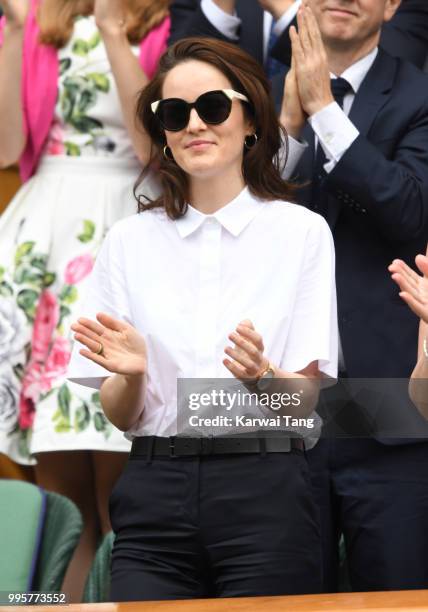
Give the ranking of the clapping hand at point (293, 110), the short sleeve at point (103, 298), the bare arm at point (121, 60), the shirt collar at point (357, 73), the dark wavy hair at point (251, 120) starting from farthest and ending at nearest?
A: 1. the bare arm at point (121, 60)
2. the shirt collar at point (357, 73)
3. the clapping hand at point (293, 110)
4. the dark wavy hair at point (251, 120)
5. the short sleeve at point (103, 298)

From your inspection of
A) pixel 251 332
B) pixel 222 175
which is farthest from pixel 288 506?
pixel 222 175

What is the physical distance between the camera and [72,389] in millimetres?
3434

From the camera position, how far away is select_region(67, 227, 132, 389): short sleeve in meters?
2.66

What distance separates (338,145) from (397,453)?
2.53 ft

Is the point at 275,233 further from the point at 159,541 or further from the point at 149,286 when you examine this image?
the point at 159,541

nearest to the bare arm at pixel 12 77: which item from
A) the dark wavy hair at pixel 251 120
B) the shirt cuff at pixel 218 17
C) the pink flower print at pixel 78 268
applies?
the pink flower print at pixel 78 268

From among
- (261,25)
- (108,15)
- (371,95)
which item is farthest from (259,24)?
(371,95)

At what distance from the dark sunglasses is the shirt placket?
0.74 ft

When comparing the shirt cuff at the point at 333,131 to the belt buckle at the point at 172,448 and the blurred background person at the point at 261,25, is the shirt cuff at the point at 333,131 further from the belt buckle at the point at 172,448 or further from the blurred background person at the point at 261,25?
the belt buckle at the point at 172,448

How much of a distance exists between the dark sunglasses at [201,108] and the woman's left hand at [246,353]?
57 centimetres

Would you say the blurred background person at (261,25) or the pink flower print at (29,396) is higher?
the blurred background person at (261,25)

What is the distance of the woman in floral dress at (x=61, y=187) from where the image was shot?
3.47 m

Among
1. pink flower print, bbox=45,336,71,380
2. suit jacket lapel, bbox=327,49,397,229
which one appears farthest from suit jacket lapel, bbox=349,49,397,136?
pink flower print, bbox=45,336,71,380

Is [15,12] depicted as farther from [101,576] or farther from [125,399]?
[101,576]
